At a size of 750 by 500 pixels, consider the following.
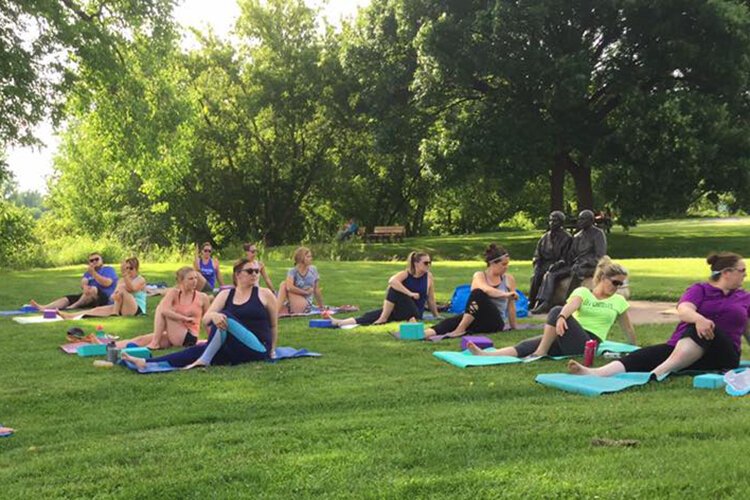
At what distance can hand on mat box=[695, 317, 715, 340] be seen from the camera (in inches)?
253

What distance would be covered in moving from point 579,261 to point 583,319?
426 cm

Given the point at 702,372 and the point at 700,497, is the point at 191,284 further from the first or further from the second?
the point at 700,497

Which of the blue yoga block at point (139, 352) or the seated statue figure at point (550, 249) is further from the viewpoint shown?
the seated statue figure at point (550, 249)

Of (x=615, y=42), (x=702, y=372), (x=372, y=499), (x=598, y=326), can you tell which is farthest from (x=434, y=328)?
(x=615, y=42)

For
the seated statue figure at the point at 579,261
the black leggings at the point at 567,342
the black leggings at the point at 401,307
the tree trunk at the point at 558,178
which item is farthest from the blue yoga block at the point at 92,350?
the tree trunk at the point at 558,178

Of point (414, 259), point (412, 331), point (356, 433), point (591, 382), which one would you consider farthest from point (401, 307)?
point (356, 433)

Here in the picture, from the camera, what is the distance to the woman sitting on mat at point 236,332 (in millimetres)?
7977

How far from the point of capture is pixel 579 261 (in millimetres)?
12227

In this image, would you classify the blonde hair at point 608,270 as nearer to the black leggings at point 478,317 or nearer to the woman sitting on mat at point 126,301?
the black leggings at point 478,317

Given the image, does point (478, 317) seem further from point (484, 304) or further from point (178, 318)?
point (178, 318)

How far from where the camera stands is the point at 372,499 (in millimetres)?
3645

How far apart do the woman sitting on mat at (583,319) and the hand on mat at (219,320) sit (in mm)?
2734

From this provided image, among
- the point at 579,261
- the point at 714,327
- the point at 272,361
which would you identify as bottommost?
the point at 272,361

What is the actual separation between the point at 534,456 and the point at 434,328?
19.1ft
